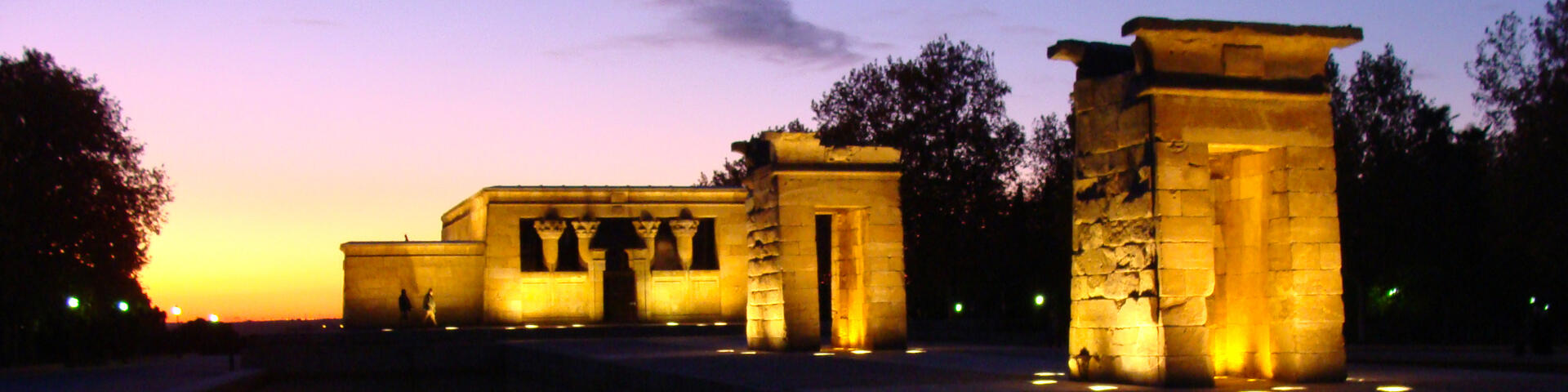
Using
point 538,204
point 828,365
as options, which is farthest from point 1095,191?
point 538,204

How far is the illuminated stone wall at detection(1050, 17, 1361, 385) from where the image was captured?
43.9 ft

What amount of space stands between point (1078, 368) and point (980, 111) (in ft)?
72.9

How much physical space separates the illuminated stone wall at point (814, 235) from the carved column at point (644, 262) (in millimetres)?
13328

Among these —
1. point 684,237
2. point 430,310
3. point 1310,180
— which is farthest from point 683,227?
point 1310,180

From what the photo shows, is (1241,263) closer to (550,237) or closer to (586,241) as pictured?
(586,241)

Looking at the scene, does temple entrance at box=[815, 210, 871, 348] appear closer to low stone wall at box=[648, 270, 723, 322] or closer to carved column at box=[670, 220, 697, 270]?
low stone wall at box=[648, 270, 723, 322]

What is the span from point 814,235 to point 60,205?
12.2 metres

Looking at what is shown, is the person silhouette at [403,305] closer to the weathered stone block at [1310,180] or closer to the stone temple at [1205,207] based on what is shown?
the stone temple at [1205,207]

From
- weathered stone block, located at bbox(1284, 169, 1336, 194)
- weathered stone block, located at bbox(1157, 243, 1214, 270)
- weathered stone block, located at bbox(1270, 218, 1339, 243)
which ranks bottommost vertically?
weathered stone block, located at bbox(1157, 243, 1214, 270)

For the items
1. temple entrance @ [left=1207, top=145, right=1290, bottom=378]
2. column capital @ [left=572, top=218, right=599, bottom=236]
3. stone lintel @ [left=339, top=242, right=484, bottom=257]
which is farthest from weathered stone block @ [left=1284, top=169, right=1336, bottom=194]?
stone lintel @ [left=339, top=242, right=484, bottom=257]

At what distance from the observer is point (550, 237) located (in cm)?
3662

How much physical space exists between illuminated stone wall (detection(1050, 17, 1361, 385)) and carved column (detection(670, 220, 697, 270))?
23.1m

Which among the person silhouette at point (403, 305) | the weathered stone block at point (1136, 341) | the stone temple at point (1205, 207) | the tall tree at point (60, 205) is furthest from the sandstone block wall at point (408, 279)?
the weathered stone block at point (1136, 341)

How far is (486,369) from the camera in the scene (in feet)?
98.8
